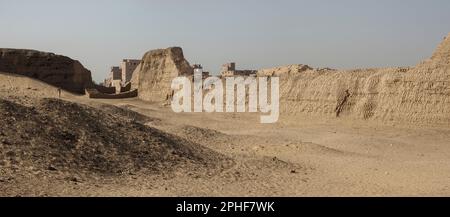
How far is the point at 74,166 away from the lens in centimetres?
828

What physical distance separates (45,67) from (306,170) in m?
29.9

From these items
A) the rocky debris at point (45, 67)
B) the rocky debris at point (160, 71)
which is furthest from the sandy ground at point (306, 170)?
the rocky debris at point (45, 67)

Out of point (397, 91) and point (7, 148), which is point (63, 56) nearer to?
point (397, 91)

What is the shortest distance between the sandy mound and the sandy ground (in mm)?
593

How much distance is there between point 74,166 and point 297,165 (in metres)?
5.07

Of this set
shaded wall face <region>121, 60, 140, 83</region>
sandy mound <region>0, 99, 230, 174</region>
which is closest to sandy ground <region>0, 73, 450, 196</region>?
sandy mound <region>0, 99, 230, 174</region>

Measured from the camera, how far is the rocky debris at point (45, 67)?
113ft

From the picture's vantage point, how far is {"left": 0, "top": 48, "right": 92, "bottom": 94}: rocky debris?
34594mm

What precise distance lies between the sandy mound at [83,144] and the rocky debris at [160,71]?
2109 centimetres

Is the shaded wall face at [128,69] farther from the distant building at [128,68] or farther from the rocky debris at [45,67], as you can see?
the rocky debris at [45,67]

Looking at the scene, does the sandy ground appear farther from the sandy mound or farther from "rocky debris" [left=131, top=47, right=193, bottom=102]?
"rocky debris" [left=131, top=47, right=193, bottom=102]

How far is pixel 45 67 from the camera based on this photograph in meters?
35.6

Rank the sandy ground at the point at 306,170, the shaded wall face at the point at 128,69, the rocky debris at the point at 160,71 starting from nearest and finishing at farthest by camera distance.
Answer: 1. the sandy ground at the point at 306,170
2. the rocky debris at the point at 160,71
3. the shaded wall face at the point at 128,69
